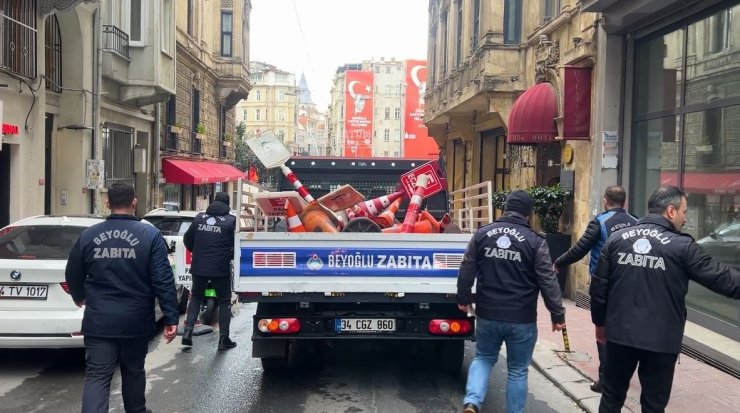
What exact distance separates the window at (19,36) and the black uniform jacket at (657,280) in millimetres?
10629

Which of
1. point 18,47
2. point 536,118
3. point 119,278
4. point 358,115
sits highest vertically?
point 358,115

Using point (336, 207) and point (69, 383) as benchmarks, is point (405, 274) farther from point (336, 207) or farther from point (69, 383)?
point (69, 383)

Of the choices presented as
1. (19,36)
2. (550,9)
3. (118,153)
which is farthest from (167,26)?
(550,9)

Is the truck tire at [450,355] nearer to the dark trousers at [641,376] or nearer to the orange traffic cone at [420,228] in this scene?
the orange traffic cone at [420,228]

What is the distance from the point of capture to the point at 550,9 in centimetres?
1374

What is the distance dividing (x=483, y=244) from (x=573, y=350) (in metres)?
3.50

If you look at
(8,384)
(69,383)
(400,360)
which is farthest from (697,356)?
(8,384)

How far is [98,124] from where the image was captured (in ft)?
51.0

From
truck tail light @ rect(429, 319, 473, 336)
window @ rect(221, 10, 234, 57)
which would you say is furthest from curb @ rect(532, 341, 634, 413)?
window @ rect(221, 10, 234, 57)

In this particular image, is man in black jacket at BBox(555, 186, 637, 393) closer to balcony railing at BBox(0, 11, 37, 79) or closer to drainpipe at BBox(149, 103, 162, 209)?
balcony railing at BBox(0, 11, 37, 79)

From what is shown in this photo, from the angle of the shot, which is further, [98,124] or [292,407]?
[98,124]

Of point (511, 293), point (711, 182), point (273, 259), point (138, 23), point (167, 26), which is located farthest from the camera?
point (167, 26)

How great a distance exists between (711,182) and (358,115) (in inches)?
2245

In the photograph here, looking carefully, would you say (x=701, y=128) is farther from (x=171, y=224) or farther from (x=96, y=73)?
(x=96, y=73)
